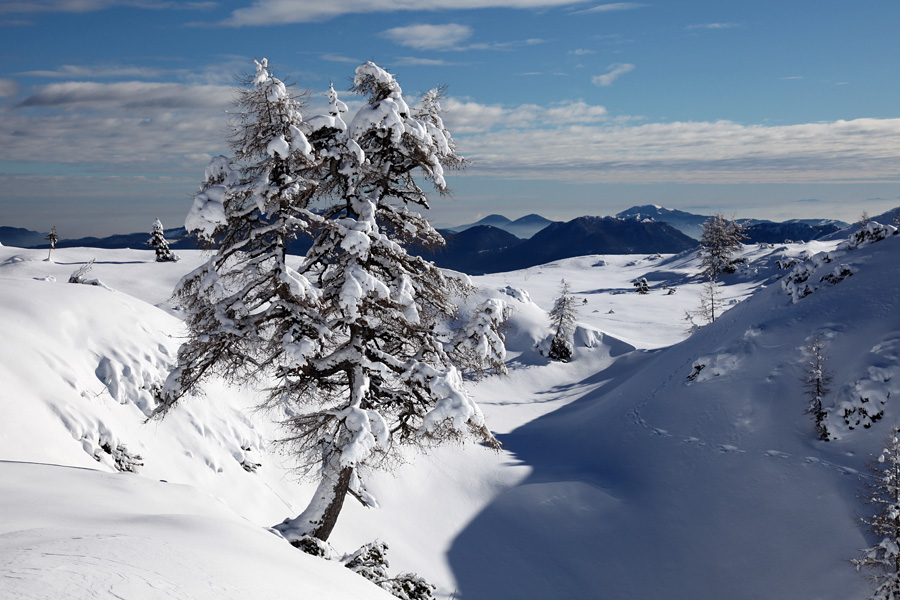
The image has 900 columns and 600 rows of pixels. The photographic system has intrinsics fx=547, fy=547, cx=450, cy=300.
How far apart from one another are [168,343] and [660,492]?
1538 cm

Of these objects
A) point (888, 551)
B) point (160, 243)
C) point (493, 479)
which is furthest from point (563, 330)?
point (160, 243)

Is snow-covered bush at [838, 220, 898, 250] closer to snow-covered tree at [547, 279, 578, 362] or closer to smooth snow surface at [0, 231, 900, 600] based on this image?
smooth snow surface at [0, 231, 900, 600]

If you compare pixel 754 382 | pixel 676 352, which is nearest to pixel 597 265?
pixel 676 352

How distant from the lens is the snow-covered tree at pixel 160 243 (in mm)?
44906

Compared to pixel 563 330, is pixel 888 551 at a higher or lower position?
lower

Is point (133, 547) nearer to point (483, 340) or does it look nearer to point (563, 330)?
point (483, 340)

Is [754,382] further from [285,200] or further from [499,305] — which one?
[285,200]

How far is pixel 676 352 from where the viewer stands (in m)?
26.9

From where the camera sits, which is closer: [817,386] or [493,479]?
[817,386]

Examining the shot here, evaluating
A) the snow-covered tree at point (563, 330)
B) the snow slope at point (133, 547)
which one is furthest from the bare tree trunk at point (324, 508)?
the snow-covered tree at point (563, 330)

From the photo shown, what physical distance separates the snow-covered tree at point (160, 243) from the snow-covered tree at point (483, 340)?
40189mm

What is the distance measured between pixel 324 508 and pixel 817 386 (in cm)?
1499

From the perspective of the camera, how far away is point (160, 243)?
4678cm

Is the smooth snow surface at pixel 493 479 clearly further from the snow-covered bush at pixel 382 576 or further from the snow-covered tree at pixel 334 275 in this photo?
the snow-covered bush at pixel 382 576
